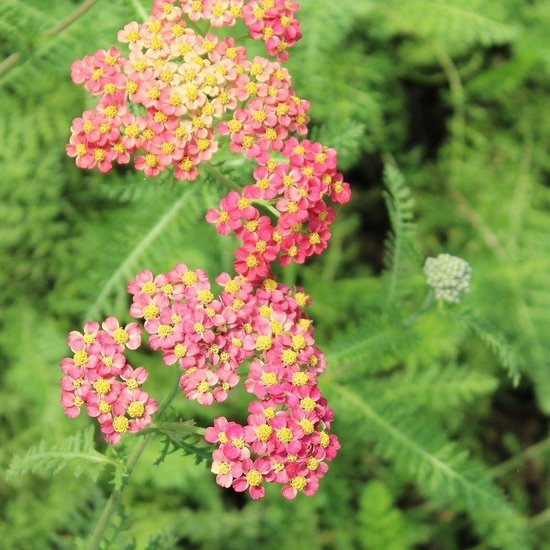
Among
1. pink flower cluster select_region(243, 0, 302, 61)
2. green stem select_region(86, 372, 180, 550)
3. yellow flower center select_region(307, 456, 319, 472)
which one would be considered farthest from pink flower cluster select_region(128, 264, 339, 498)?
pink flower cluster select_region(243, 0, 302, 61)

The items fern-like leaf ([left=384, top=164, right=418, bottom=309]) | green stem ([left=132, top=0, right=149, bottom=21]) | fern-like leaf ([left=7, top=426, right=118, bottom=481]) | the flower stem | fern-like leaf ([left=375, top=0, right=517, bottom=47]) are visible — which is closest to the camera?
fern-like leaf ([left=7, top=426, right=118, bottom=481])

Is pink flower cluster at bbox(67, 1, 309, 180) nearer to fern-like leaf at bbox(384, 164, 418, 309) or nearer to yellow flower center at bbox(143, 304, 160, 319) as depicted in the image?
yellow flower center at bbox(143, 304, 160, 319)

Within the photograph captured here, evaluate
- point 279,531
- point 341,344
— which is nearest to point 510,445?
point 279,531

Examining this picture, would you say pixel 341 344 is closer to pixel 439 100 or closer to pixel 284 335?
pixel 284 335

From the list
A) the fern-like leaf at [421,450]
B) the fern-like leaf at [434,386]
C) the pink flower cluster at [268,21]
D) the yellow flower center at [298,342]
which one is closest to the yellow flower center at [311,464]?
the yellow flower center at [298,342]

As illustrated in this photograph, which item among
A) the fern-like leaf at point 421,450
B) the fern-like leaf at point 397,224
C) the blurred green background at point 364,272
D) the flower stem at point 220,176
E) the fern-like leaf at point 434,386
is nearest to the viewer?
the flower stem at point 220,176

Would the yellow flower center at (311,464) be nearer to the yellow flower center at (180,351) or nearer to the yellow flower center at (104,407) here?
the yellow flower center at (180,351)

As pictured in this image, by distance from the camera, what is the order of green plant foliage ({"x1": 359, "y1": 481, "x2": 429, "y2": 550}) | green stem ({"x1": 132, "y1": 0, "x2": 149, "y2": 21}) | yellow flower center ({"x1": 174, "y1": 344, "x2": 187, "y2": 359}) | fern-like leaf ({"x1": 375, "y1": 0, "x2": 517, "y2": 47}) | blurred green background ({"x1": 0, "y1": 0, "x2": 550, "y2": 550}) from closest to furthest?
yellow flower center ({"x1": 174, "y1": 344, "x2": 187, "y2": 359}) < green stem ({"x1": 132, "y1": 0, "x2": 149, "y2": 21}) < blurred green background ({"x1": 0, "y1": 0, "x2": 550, "y2": 550}) < green plant foliage ({"x1": 359, "y1": 481, "x2": 429, "y2": 550}) < fern-like leaf ({"x1": 375, "y1": 0, "x2": 517, "y2": 47})
